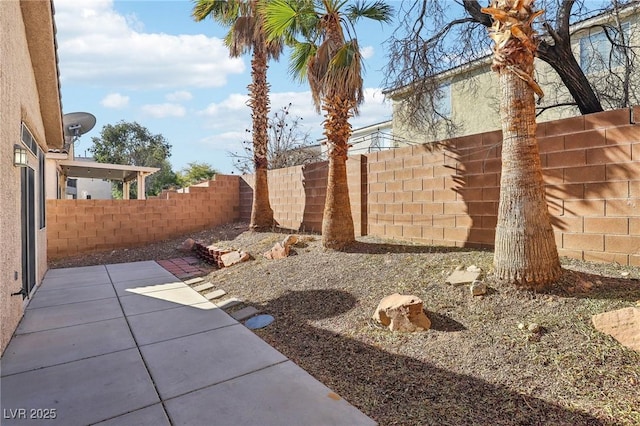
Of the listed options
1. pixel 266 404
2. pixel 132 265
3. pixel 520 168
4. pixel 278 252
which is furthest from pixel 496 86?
pixel 132 265

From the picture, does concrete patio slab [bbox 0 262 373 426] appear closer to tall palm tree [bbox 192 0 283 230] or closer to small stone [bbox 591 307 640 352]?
small stone [bbox 591 307 640 352]

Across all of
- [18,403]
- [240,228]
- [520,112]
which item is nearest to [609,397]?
[520,112]

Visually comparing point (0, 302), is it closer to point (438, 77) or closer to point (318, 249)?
point (318, 249)

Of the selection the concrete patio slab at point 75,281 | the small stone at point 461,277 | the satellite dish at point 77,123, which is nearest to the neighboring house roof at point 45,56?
the concrete patio slab at point 75,281

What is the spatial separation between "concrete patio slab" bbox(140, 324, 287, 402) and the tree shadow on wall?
258 millimetres

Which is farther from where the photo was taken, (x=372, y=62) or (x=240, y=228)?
(x=240, y=228)

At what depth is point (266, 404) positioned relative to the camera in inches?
105

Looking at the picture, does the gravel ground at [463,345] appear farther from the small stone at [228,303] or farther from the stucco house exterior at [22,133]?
the stucco house exterior at [22,133]

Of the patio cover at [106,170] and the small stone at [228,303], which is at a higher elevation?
the patio cover at [106,170]

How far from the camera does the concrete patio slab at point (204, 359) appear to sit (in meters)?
3.02

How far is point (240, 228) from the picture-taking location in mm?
10805

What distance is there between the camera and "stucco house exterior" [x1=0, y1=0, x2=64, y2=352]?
3664 millimetres

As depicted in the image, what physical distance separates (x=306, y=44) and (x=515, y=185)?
5596mm

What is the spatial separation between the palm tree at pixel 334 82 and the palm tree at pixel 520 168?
114 inches
